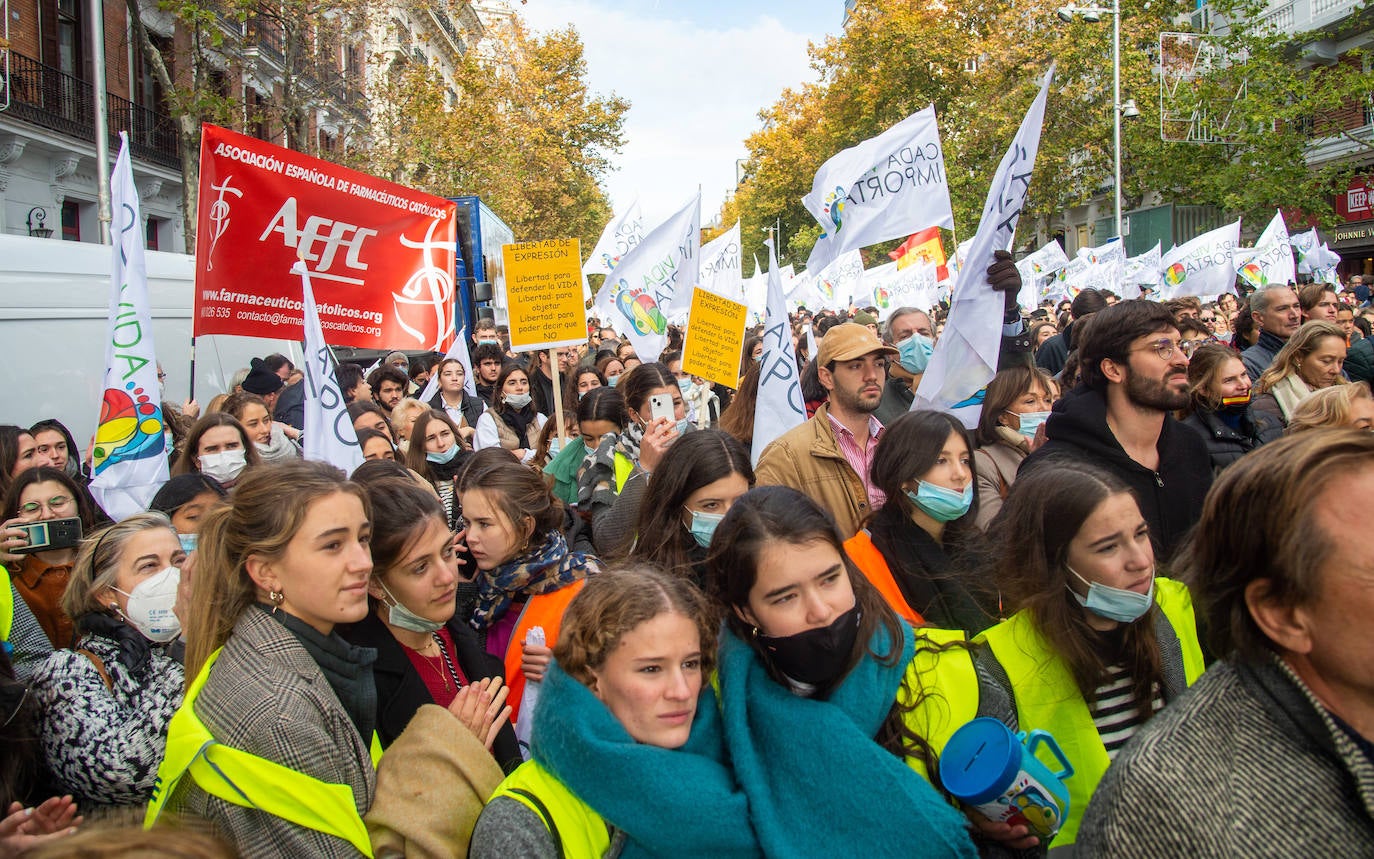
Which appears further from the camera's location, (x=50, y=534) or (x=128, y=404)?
(x=128, y=404)

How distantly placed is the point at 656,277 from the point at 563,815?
820 cm

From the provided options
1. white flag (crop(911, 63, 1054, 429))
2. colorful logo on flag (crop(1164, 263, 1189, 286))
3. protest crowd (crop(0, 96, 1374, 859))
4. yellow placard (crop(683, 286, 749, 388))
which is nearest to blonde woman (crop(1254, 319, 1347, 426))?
protest crowd (crop(0, 96, 1374, 859))

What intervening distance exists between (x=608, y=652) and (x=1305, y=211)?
30054 mm

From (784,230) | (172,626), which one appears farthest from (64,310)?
(784,230)

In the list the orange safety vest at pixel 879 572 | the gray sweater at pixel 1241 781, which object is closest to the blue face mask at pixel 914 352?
the orange safety vest at pixel 879 572

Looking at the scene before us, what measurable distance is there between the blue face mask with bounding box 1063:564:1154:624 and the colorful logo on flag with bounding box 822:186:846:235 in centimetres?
614

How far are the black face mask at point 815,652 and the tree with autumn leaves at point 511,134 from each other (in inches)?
807

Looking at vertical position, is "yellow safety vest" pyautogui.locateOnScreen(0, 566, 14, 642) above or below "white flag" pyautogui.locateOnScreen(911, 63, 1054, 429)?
below

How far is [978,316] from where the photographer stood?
5133mm

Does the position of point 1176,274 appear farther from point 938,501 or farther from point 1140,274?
point 938,501

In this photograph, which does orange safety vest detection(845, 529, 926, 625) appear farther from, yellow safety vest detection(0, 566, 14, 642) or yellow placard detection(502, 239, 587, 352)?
yellow placard detection(502, 239, 587, 352)

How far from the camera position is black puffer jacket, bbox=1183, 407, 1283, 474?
4.50 m

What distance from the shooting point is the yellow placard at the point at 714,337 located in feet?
20.6

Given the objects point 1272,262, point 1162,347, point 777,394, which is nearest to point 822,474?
point 777,394
